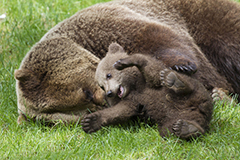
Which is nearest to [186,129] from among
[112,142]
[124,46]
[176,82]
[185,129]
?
[185,129]

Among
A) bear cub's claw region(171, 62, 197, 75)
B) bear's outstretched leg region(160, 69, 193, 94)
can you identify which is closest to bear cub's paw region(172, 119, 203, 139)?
bear's outstretched leg region(160, 69, 193, 94)

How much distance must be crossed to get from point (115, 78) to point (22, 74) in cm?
148

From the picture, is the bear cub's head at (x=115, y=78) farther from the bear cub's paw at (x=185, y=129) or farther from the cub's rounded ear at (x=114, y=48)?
the bear cub's paw at (x=185, y=129)

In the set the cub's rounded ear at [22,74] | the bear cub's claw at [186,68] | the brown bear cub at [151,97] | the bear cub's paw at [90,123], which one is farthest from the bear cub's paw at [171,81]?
the cub's rounded ear at [22,74]

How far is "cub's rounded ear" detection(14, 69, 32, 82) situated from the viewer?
5.11 meters

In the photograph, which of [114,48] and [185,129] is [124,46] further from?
[185,129]

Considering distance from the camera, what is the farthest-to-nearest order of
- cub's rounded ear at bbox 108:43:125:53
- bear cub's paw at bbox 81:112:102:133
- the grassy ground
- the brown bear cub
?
cub's rounded ear at bbox 108:43:125:53 → bear cub's paw at bbox 81:112:102:133 → the brown bear cub → the grassy ground

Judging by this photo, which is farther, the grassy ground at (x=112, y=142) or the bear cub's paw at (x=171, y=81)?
the bear cub's paw at (x=171, y=81)

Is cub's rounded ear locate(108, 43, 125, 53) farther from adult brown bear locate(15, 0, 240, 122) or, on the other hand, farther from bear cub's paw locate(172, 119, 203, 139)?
bear cub's paw locate(172, 119, 203, 139)

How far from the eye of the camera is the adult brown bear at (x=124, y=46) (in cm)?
521

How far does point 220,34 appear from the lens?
247 inches

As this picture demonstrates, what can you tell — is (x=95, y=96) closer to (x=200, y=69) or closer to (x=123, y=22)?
(x=123, y=22)

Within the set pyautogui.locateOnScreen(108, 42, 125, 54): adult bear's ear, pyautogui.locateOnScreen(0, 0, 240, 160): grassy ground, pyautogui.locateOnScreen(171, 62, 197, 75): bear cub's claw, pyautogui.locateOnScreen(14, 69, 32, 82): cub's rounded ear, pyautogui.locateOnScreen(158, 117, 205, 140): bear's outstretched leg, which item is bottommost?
pyautogui.locateOnScreen(0, 0, 240, 160): grassy ground

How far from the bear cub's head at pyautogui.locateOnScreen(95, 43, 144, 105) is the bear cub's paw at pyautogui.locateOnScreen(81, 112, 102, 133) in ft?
1.36
